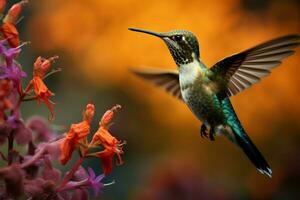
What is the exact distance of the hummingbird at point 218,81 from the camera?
117 inches

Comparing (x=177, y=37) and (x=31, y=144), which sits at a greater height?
(x=177, y=37)

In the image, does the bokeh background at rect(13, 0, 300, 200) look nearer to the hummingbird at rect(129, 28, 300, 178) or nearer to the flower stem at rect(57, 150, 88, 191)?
the hummingbird at rect(129, 28, 300, 178)

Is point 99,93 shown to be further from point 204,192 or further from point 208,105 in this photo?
point 208,105

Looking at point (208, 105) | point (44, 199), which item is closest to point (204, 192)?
point (208, 105)

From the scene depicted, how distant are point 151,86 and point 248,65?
3739mm

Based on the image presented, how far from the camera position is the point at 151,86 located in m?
6.78

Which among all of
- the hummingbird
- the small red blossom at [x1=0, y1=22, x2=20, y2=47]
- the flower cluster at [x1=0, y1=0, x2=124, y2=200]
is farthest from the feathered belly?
the small red blossom at [x1=0, y1=22, x2=20, y2=47]

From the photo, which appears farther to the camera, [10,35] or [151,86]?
[151,86]

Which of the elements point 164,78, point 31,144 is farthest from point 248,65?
point 31,144

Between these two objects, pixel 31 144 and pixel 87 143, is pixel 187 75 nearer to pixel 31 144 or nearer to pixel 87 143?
pixel 87 143

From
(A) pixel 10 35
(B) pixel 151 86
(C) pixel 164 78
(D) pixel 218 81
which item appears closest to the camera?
(A) pixel 10 35

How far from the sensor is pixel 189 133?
6.59 metres

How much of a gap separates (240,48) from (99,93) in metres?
1.67

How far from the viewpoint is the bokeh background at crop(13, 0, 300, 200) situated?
6469 mm
